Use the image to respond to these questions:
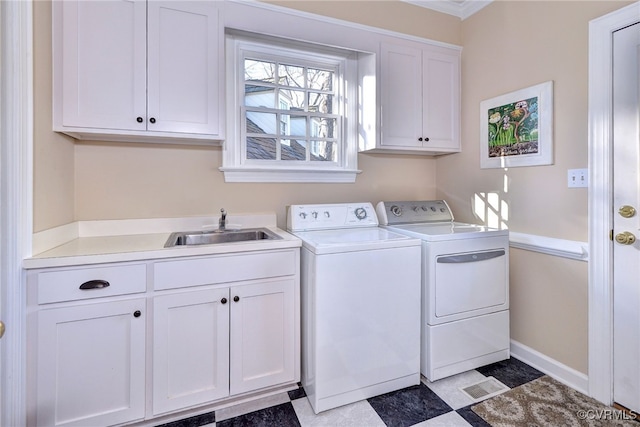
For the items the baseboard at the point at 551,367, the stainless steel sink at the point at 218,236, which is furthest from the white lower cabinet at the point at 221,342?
the baseboard at the point at 551,367

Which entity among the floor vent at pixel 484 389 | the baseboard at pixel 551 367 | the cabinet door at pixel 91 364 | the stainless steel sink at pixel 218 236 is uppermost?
the stainless steel sink at pixel 218 236

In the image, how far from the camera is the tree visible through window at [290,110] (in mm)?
2186

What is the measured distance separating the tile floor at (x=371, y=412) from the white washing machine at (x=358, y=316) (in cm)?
5

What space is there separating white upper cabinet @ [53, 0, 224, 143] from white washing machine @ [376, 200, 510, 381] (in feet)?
4.79

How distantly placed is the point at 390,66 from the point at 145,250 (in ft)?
6.49

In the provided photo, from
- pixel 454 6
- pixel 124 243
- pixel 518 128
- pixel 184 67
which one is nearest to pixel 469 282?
pixel 518 128

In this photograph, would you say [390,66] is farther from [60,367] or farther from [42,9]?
[60,367]

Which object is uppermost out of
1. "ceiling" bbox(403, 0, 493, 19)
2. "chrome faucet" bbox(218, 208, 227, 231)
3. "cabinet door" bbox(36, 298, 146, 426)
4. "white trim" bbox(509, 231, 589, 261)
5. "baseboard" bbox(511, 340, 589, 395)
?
"ceiling" bbox(403, 0, 493, 19)

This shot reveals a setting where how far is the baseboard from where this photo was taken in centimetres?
176

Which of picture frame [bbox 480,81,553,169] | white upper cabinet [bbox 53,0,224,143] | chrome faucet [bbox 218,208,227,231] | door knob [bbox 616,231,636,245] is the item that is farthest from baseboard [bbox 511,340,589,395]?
white upper cabinet [bbox 53,0,224,143]

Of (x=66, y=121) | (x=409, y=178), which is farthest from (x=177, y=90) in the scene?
(x=409, y=178)

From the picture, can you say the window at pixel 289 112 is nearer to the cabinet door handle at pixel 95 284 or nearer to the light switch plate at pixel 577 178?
the cabinet door handle at pixel 95 284

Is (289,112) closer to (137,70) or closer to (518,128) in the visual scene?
(137,70)

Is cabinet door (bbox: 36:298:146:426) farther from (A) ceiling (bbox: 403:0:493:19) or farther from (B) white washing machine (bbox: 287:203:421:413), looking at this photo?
(A) ceiling (bbox: 403:0:493:19)
